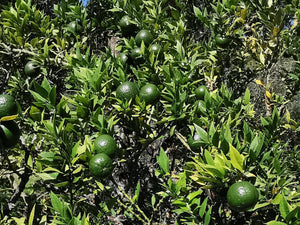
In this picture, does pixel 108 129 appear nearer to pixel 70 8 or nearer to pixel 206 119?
pixel 206 119

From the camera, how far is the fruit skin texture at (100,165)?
1360mm

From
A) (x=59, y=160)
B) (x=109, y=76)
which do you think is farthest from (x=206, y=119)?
(x=59, y=160)

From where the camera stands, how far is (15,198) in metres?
1.67

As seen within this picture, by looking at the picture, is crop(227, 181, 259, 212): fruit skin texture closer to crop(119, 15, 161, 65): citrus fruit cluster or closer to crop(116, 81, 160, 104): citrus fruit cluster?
crop(116, 81, 160, 104): citrus fruit cluster

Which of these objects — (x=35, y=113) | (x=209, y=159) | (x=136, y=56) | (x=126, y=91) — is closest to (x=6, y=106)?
(x=35, y=113)

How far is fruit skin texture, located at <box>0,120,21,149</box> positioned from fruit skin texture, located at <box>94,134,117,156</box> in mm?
369

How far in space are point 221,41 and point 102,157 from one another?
152 centimetres

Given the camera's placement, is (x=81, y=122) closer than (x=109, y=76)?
Answer: Yes

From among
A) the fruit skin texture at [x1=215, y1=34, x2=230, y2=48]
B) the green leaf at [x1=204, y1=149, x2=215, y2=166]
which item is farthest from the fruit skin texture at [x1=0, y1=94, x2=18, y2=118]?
the fruit skin texture at [x1=215, y1=34, x2=230, y2=48]

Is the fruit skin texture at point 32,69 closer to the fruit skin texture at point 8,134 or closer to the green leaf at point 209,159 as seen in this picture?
the fruit skin texture at point 8,134

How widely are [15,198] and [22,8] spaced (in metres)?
1.61

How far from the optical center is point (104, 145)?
1.43 meters

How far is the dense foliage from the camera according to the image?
1381 millimetres

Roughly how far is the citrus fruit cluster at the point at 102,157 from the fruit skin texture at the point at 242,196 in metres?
0.57
